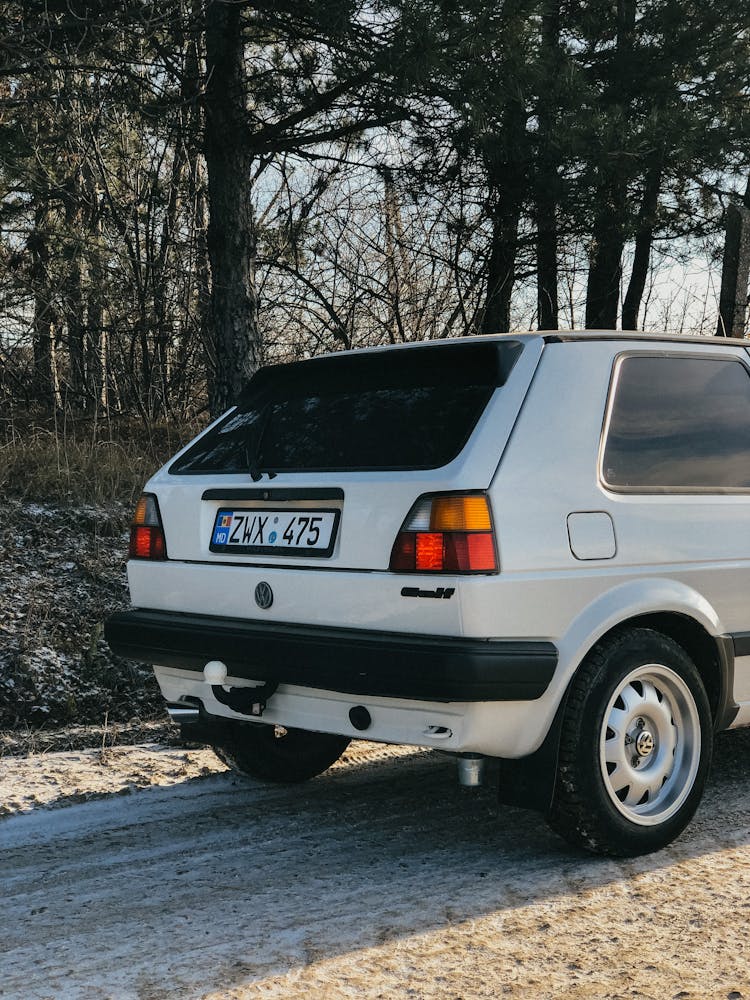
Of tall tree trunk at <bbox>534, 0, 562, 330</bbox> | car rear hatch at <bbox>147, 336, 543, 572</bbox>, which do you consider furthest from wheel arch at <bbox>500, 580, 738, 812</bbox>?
tall tree trunk at <bbox>534, 0, 562, 330</bbox>

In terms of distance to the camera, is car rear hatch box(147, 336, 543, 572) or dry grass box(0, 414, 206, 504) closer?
car rear hatch box(147, 336, 543, 572)

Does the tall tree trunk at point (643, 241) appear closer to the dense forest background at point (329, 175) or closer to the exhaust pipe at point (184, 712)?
the dense forest background at point (329, 175)

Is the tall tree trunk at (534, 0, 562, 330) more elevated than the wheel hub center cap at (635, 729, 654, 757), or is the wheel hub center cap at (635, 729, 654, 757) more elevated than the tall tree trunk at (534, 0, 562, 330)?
the tall tree trunk at (534, 0, 562, 330)

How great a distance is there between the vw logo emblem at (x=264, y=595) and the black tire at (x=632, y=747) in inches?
41.5

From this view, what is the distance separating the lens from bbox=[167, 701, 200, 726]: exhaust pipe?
14.1 feet

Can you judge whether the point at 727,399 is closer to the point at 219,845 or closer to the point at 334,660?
the point at 334,660

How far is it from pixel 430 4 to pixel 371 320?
4.52 m

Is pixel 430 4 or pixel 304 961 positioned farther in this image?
pixel 430 4

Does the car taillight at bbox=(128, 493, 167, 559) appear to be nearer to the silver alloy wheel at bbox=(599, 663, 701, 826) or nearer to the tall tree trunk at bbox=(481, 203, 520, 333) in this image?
the silver alloy wheel at bbox=(599, 663, 701, 826)

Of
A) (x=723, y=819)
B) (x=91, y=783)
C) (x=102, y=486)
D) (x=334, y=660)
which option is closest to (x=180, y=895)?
(x=334, y=660)

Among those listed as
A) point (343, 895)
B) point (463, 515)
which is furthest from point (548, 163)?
point (343, 895)

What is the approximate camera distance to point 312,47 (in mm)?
9398

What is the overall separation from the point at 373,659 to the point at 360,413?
3.01ft

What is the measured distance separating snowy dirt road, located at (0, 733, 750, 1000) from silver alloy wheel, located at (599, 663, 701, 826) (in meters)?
0.20
